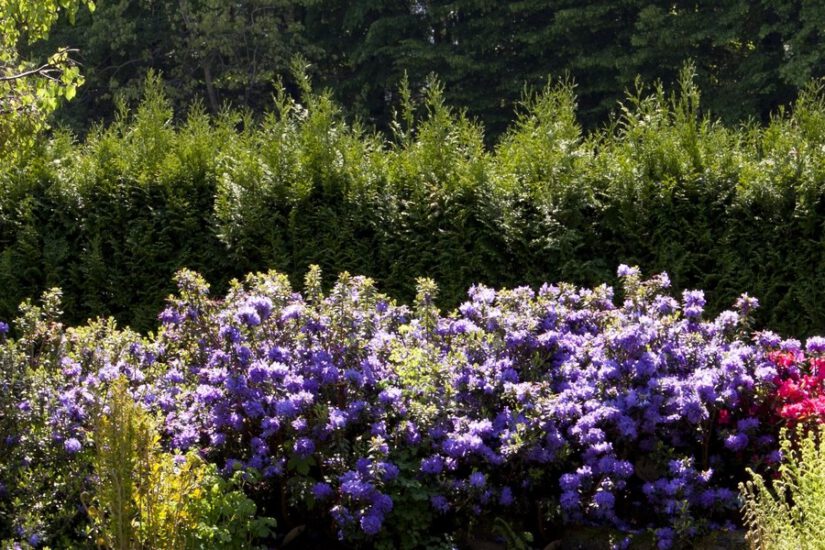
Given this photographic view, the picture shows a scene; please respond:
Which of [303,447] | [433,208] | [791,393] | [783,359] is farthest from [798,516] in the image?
[433,208]

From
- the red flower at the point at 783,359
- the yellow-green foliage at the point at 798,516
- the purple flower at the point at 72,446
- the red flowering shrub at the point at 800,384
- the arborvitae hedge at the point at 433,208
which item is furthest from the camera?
the arborvitae hedge at the point at 433,208

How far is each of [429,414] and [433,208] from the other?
8.16 ft

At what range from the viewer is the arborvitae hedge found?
5.62 metres

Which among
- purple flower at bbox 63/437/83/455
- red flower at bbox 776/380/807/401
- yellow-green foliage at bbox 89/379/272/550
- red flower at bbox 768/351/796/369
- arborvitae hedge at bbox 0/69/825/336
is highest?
arborvitae hedge at bbox 0/69/825/336

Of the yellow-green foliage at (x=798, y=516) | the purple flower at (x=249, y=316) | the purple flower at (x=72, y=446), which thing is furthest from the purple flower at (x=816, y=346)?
the purple flower at (x=72, y=446)

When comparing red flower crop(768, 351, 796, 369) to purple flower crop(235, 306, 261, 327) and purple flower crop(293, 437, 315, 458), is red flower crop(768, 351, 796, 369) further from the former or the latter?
purple flower crop(235, 306, 261, 327)

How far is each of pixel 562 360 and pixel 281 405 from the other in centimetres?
121

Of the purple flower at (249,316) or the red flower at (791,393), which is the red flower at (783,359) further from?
the purple flower at (249,316)

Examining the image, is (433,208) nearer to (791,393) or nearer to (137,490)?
(791,393)

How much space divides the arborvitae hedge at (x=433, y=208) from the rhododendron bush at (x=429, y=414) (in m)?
1.42

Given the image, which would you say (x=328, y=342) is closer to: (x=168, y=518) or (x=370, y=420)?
(x=370, y=420)

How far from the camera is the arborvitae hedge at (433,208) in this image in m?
5.62

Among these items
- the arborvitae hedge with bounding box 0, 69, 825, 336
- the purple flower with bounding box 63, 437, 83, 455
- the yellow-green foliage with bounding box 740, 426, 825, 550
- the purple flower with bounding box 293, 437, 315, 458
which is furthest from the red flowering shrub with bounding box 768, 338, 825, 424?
the purple flower with bounding box 63, 437, 83, 455

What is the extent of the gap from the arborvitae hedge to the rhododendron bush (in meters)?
1.42
